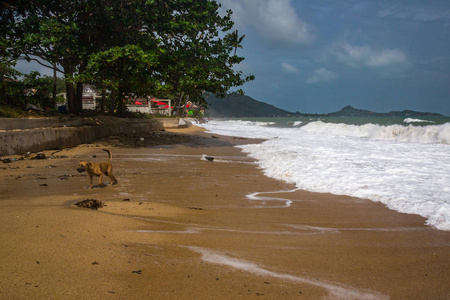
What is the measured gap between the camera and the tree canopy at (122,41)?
1170 cm

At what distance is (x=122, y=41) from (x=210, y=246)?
1284cm

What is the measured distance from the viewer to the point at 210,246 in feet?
10.2

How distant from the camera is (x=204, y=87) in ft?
49.0

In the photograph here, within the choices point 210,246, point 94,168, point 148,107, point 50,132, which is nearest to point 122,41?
point 50,132

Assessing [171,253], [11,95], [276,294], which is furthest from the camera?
[11,95]

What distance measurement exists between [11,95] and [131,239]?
1219 centimetres

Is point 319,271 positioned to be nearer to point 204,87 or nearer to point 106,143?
point 106,143

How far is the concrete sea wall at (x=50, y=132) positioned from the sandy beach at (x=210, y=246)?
444cm

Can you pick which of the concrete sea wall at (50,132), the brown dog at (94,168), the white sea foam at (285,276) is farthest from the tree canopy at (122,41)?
the white sea foam at (285,276)

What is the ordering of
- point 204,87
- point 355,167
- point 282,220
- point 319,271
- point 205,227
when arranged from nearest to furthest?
point 319,271
point 205,227
point 282,220
point 355,167
point 204,87

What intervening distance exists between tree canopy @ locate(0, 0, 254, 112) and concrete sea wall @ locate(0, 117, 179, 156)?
1.53m

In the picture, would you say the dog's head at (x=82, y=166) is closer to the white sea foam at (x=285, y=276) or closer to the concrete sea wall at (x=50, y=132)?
the white sea foam at (x=285, y=276)

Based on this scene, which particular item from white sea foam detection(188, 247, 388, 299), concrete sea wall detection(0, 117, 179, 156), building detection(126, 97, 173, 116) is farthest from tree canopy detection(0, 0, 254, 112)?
building detection(126, 97, 173, 116)

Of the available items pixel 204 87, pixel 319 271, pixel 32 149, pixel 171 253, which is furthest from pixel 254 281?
pixel 204 87
